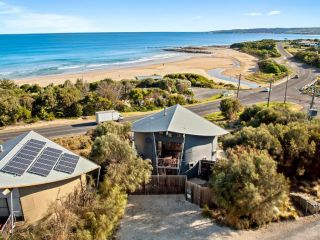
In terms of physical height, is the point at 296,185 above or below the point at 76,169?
below

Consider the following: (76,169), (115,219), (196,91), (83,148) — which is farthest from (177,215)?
(196,91)

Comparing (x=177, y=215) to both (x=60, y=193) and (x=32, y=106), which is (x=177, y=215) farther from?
(x=32, y=106)

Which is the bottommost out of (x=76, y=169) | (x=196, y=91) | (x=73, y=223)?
(x=196, y=91)

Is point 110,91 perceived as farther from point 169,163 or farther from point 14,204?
point 14,204

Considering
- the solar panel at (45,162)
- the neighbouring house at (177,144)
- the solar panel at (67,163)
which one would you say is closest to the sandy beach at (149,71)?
the neighbouring house at (177,144)

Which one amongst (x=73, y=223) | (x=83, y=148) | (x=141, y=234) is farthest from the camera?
(x=83, y=148)

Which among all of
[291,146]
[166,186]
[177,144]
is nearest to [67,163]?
[166,186]

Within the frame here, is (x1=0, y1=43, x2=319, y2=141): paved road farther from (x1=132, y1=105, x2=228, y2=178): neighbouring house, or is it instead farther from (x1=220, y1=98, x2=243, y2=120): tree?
(x1=132, y1=105, x2=228, y2=178): neighbouring house

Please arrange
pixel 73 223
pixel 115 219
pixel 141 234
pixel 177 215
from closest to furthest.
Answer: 1. pixel 73 223
2. pixel 115 219
3. pixel 141 234
4. pixel 177 215
